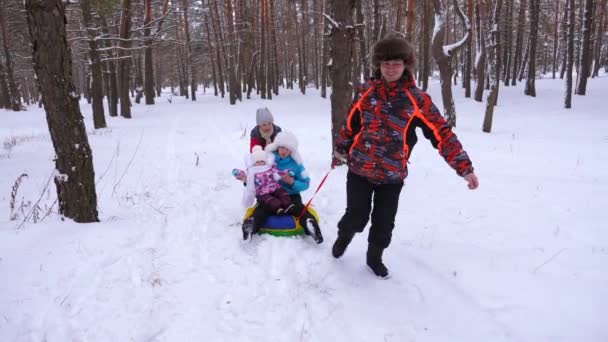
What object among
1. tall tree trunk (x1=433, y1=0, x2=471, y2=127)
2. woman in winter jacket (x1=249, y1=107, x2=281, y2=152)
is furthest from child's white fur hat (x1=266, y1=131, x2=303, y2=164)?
tall tree trunk (x1=433, y1=0, x2=471, y2=127)

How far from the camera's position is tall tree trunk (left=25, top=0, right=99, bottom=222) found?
4.09 meters

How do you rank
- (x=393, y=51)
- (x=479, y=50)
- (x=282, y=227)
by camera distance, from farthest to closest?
(x=479, y=50), (x=282, y=227), (x=393, y=51)

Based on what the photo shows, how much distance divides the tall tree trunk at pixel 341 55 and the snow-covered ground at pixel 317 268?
1397 mm

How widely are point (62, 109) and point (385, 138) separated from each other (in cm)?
364

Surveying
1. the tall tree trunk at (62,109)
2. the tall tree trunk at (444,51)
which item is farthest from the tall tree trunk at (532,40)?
the tall tree trunk at (62,109)

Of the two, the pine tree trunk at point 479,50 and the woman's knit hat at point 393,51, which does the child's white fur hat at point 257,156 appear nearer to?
the woman's knit hat at point 393,51

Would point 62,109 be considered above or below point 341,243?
above

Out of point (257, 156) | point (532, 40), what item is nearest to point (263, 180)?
point (257, 156)

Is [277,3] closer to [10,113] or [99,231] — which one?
[10,113]

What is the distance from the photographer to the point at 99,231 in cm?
438

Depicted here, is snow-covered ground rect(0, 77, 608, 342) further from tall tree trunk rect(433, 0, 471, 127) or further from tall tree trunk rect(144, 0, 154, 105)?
tall tree trunk rect(144, 0, 154, 105)

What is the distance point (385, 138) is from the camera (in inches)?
127

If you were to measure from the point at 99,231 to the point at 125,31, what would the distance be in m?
14.9

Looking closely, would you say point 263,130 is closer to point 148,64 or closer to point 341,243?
point 341,243
